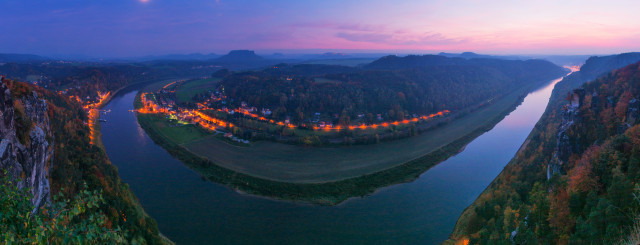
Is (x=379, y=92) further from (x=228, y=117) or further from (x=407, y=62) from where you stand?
(x=407, y=62)

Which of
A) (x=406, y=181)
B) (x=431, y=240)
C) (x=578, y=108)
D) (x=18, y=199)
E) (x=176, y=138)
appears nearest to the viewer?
(x=18, y=199)

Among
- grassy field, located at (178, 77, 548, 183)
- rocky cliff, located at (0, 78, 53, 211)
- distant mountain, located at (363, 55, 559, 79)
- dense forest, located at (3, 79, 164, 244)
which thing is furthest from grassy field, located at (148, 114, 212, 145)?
distant mountain, located at (363, 55, 559, 79)

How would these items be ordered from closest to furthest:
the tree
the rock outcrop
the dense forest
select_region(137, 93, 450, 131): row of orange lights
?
the tree, the dense forest, the rock outcrop, select_region(137, 93, 450, 131): row of orange lights

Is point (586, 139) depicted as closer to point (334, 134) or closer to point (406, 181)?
point (406, 181)

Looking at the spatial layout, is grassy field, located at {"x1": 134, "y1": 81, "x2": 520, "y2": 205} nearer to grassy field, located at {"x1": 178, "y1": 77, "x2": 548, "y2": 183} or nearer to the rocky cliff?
grassy field, located at {"x1": 178, "y1": 77, "x2": 548, "y2": 183}

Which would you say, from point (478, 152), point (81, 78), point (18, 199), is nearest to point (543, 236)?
point (18, 199)

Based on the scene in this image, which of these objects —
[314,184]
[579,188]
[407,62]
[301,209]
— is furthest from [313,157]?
[407,62]
